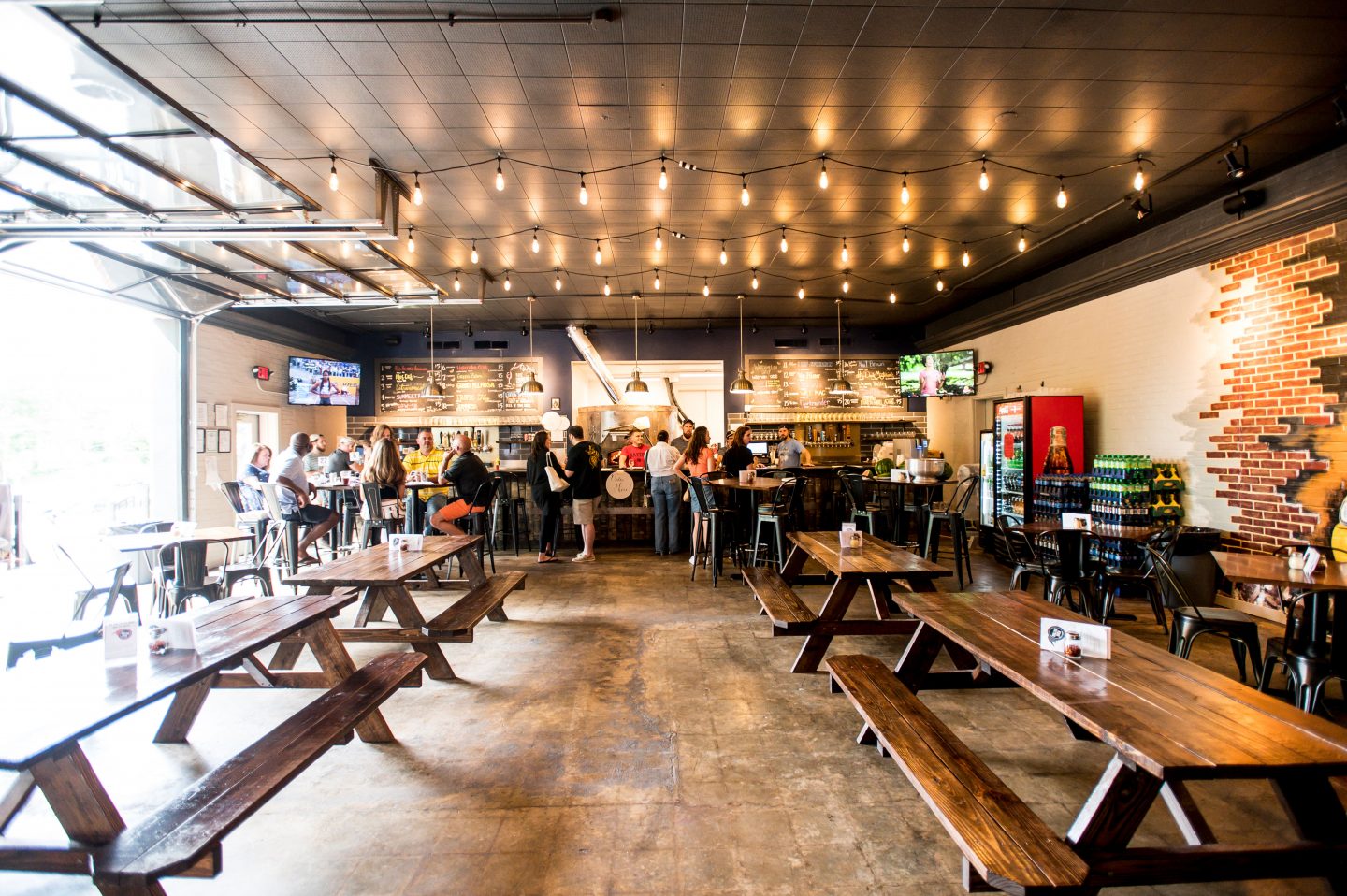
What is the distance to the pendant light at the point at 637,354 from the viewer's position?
31.7 feet

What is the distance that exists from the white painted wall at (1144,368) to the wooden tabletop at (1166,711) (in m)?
4.85

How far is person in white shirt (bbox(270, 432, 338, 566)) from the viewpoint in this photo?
648 cm

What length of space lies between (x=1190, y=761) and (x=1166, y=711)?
0.34 m

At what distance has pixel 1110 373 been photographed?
7145mm

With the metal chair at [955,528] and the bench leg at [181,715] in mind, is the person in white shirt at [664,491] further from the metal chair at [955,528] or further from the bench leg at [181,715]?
the bench leg at [181,715]

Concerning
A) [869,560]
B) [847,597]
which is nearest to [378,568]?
[847,597]

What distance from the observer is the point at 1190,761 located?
4.86ft

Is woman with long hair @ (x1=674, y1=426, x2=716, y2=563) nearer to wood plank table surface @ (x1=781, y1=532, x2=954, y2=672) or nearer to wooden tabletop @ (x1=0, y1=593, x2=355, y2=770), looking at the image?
wood plank table surface @ (x1=781, y1=532, x2=954, y2=672)

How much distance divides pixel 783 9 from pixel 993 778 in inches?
144

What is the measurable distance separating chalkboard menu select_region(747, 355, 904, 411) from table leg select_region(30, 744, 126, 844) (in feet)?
34.6

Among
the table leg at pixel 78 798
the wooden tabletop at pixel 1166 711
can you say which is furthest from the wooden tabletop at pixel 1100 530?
the table leg at pixel 78 798

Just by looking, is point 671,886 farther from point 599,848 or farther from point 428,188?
point 428,188

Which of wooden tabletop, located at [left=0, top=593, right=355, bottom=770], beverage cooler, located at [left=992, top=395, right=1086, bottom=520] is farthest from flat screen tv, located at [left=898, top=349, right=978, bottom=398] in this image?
wooden tabletop, located at [left=0, top=593, right=355, bottom=770]

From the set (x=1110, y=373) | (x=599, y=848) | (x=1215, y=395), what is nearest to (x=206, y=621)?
(x=599, y=848)
